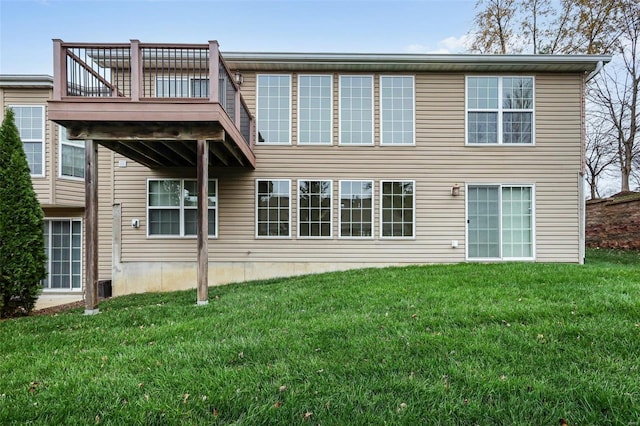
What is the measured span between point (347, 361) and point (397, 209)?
5866 millimetres

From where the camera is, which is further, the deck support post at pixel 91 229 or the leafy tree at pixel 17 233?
the leafy tree at pixel 17 233

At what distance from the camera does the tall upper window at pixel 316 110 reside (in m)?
8.34

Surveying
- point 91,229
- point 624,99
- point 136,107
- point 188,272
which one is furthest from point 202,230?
point 624,99

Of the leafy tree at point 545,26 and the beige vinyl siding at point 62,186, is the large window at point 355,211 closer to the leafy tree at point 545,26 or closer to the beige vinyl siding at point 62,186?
the beige vinyl siding at point 62,186

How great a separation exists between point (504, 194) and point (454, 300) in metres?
5.06

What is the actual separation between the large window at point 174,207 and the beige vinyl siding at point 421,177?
0.16 metres

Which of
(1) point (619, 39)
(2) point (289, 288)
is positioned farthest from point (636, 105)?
(2) point (289, 288)

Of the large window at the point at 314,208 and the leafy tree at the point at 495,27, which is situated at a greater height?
the leafy tree at the point at 495,27

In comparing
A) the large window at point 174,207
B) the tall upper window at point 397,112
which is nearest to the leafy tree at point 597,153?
the tall upper window at point 397,112

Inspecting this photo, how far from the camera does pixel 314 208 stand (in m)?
8.31

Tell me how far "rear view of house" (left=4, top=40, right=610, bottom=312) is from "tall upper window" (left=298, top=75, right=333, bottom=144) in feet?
0.11

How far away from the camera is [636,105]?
1684 cm

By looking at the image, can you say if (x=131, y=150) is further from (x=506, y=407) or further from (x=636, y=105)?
(x=636, y=105)

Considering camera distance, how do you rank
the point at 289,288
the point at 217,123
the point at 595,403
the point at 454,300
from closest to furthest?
the point at 595,403 → the point at 454,300 → the point at 217,123 → the point at 289,288
